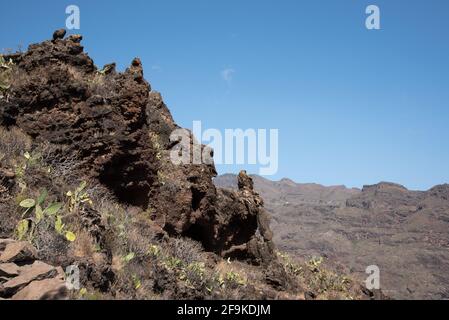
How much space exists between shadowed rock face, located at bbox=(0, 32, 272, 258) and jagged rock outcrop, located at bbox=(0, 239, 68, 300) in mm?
3899

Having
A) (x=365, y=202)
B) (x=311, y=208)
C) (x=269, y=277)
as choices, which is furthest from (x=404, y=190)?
(x=269, y=277)

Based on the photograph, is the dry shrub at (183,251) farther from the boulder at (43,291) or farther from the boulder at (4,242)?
the boulder at (43,291)

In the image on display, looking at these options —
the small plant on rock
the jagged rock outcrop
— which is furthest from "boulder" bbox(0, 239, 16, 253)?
the small plant on rock

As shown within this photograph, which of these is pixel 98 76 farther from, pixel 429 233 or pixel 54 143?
pixel 429 233

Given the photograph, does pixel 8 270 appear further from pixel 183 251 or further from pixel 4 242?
pixel 183 251

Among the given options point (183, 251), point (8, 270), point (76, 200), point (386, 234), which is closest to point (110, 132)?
point (76, 200)

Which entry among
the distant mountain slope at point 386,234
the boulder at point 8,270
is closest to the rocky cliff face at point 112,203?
the boulder at point 8,270

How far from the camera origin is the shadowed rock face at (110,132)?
9.92 metres

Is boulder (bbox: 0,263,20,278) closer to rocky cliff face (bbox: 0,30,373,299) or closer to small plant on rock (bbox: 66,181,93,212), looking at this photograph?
rocky cliff face (bbox: 0,30,373,299)

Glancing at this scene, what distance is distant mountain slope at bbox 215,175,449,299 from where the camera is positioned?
96.9 metres

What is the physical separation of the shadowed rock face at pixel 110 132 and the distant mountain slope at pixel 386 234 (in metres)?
74.4

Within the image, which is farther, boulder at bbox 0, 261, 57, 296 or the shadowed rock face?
the shadowed rock face

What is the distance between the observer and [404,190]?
550ft
